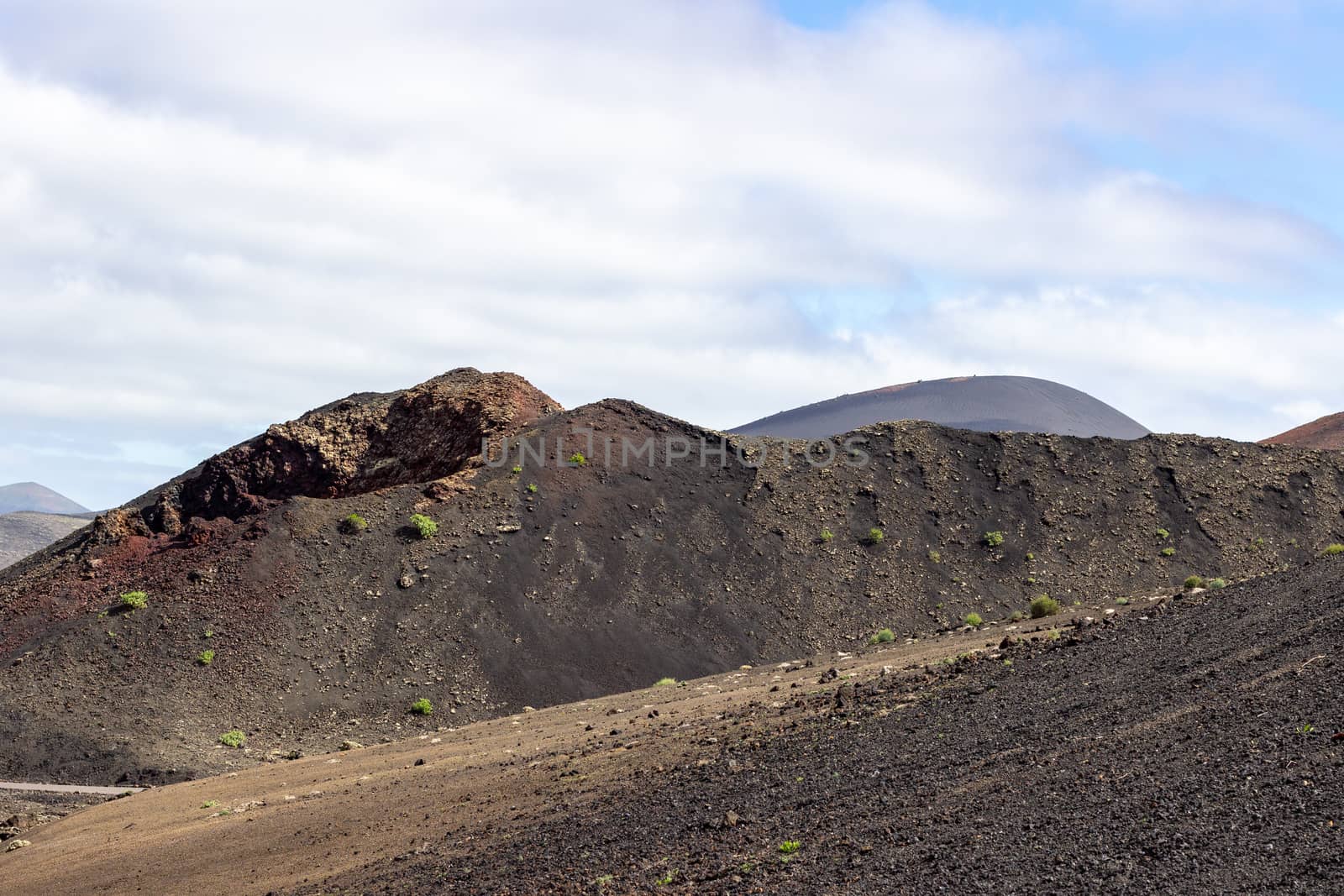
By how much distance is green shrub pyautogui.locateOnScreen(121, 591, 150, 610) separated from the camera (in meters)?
32.5

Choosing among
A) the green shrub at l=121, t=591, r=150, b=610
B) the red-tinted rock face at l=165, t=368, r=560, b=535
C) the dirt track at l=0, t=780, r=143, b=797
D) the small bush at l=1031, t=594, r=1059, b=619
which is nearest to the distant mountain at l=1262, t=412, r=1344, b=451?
the red-tinted rock face at l=165, t=368, r=560, b=535

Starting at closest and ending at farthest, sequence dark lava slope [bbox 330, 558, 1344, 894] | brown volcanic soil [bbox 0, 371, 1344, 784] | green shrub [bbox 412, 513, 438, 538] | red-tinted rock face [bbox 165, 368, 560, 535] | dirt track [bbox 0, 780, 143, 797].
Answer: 1. dark lava slope [bbox 330, 558, 1344, 894]
2. dirt track [bbox 0, 780, 143, 797]
3. brown volcanic soil [bbox 0, 371, 1344, 784]
4. green shrub [bbox 412, 513, 438, 538]
5. red-tinted rock face [bbox 165, 368, 560, 535]

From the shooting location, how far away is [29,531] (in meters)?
156

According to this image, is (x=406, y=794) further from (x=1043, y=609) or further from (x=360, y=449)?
(x=360, y=449)

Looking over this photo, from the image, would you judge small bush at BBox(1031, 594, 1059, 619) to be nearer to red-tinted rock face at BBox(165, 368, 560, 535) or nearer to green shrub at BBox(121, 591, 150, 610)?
red-tinted rock face at BBox(165, 368, 560, 535)

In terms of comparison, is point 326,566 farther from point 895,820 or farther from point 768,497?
point 895,820

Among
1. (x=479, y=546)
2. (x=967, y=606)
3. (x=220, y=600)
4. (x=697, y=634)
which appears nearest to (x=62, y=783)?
(x=220, y=600)

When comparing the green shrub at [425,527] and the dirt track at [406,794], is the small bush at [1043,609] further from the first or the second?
the green shrub at [425,527]

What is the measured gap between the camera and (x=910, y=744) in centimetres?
1498

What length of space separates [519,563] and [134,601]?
10.1m

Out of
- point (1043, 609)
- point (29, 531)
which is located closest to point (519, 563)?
point (1043, 609)

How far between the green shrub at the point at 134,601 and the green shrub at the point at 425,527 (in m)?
7.26

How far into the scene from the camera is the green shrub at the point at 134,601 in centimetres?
Answer: 3253

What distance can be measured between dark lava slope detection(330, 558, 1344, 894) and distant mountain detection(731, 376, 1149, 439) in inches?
4281
